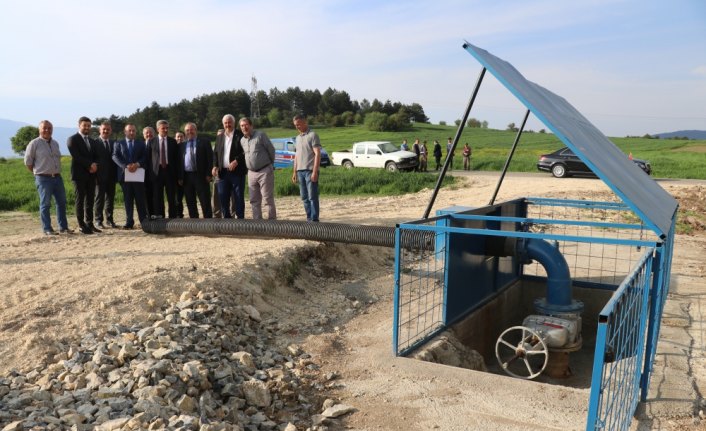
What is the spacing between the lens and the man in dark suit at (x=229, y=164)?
9.00 m

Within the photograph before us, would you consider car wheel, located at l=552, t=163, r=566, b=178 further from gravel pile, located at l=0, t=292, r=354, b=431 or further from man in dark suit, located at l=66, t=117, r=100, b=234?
gravel pile, located at l=0, t=292, r=354, b=431

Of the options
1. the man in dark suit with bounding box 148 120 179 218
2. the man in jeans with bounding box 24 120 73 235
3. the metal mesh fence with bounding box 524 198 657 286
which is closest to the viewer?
the metal mesh fence with bounding box 524 198 657 286

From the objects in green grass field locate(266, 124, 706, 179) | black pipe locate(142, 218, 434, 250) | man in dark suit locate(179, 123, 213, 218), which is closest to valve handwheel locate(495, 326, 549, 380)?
black pipe locate(142, 218, 434, 250)

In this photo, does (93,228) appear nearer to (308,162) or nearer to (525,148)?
(308,162)

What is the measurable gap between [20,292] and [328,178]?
15766mm

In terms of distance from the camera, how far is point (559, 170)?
83.1 ft

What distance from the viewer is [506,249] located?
21.1ft

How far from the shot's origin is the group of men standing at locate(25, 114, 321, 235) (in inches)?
339

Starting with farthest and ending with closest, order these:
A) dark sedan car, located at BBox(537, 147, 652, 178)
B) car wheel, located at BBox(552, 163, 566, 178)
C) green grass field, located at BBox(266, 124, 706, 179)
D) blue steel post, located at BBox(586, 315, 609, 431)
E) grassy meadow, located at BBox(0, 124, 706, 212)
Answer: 1. green grass field, located at BBox(266, 124, 706, 179)
2. car wheel, located at BBox(552, 163, 566, 178)
3. dark sedan car, located at BBox(537, 147, 652, 178)
4. grassy meadow, located at BBox(0, 124, 706, 212)
5. blue steel post, located at BBox(586, 315, 609, 431)

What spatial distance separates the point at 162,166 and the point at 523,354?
6.53 metres

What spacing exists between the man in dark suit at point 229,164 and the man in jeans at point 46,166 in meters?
2.29

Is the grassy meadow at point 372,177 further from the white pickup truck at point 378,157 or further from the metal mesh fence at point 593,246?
the metal mesh fence at point 593,246

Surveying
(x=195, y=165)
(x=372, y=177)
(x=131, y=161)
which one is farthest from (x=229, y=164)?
(x=372, y=177)

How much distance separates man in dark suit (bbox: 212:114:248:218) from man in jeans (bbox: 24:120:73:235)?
229 cm
